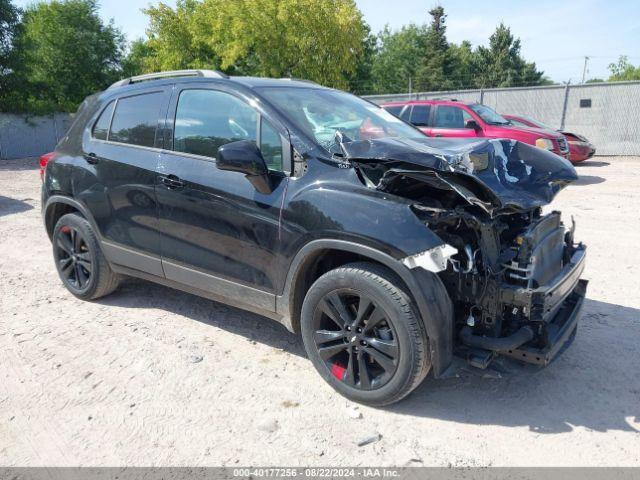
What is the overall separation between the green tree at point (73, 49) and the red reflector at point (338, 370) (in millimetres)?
28059

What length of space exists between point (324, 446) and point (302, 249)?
1.11 metres

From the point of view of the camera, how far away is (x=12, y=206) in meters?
9.49

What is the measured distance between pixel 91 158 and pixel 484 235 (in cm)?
333

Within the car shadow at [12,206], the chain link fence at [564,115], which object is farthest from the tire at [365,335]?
the chain link fence at [564,115]

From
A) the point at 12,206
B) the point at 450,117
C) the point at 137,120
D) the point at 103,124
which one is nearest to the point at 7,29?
the point at 12,206

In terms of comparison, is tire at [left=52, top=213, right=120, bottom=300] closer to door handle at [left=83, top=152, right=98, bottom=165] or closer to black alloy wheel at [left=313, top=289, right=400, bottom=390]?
door handle at [left=83, top=152, right=98, bottom=165]

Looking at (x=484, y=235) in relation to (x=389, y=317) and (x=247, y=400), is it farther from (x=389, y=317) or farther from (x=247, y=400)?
(x=247, y=400)

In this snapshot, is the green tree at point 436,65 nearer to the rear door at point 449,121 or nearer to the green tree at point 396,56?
the green tree at point 396,56

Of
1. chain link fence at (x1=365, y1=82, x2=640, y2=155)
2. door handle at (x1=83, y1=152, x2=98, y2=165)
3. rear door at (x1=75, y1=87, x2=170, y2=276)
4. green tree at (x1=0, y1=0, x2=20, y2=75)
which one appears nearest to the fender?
rear door at (x1=75, y1=87, x2=170, y2=276)

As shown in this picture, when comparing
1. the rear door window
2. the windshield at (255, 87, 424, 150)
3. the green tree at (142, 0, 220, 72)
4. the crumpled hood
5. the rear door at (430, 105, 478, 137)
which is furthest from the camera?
the green tree at (142, 0, 220, 72)

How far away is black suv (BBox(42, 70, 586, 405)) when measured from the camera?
2773 mm

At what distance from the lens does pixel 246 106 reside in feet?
11.4

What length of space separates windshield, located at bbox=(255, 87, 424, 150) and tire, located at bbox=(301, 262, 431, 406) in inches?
35.8

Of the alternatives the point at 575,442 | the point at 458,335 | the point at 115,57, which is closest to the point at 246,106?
the point at 458,335
